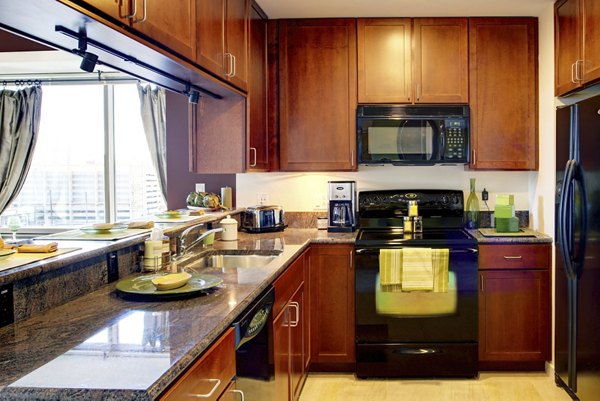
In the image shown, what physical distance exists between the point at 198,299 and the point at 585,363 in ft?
6.90

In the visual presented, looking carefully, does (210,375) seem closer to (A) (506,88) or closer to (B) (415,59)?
(B) (415,59)

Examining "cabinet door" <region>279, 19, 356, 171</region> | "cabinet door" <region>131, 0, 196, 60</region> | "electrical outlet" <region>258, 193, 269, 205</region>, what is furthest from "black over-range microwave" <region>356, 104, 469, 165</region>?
"cabinet door" <region>131, 0, 196, 60</region>

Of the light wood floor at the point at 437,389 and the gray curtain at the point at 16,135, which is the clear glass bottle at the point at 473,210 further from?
the gray curtain at the point at 16,135

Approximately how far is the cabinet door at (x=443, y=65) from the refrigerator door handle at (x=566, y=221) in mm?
1054

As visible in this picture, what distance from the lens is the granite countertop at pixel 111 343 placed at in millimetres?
1160

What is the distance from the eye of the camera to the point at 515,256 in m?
3.62

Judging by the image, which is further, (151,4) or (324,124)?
(324,124)

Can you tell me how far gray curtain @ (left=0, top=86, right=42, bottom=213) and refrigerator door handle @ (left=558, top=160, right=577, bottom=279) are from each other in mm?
4649

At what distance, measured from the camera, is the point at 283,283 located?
273 cm

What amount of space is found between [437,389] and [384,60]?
7.01ft

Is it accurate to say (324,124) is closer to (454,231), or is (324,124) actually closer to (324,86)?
(324,86)

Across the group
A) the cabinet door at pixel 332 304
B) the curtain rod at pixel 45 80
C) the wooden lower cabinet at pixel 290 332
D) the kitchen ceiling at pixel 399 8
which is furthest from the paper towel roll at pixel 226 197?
the curtain rod at pixel 45 80

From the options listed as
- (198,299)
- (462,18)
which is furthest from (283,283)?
(462,18)

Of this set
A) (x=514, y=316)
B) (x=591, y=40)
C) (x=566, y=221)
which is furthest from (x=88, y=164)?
(x=591, y=40)
